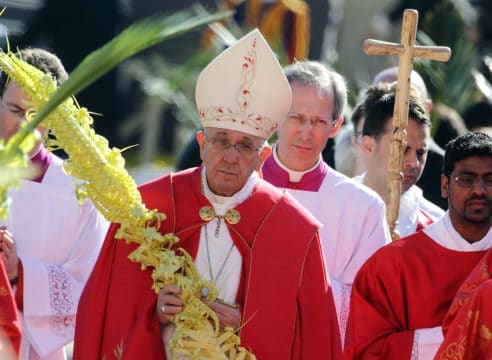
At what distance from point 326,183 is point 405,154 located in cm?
42

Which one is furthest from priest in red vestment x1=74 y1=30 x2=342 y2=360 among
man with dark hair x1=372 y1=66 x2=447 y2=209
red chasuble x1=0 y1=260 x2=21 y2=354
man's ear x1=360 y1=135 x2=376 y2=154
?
man with dark hair x1=372 y1=66 x2=447 y2=209

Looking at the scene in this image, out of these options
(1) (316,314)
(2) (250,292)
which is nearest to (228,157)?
(2) (250,292)

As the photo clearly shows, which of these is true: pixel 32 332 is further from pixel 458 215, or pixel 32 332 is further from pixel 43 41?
pixel 43 41

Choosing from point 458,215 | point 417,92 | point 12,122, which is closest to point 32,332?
point 12,122

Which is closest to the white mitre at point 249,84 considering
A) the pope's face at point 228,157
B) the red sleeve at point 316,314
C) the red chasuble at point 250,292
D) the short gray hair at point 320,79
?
the pope's face at point 228,157

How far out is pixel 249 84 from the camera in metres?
6.84

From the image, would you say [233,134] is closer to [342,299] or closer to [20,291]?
[342,299]

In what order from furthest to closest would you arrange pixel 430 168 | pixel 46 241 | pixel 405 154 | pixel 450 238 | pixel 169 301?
pixel 430 168 < pixel 405 154 < pixel 46 241 < pixel 450 238 < pixel 169 301

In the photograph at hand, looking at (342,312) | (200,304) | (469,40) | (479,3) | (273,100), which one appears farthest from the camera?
(479,3)

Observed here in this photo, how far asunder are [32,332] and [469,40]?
779 centimetres

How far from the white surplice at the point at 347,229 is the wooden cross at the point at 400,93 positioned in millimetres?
106

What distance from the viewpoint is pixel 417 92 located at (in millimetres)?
8570

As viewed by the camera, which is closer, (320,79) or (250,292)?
(250,292)

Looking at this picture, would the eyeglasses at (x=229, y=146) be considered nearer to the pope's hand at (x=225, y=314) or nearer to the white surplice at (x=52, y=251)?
the pope's hand at (x=225, y=314)
